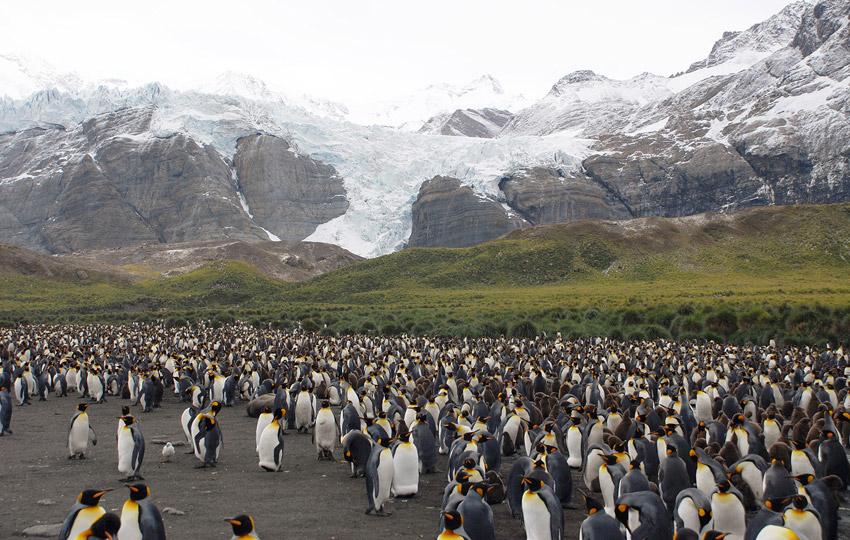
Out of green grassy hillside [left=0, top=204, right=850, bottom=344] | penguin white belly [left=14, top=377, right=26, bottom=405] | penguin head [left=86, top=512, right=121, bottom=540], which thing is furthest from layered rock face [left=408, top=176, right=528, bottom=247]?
penguin head [left=86, top=512, right=121, bottom=540]

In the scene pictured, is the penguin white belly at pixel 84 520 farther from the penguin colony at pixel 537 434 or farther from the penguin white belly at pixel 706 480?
the penguin white belly at pixel 706 480

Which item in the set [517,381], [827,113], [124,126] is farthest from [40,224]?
[827,113]

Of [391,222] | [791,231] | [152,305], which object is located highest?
[391,222]

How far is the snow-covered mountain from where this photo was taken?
137125 mm

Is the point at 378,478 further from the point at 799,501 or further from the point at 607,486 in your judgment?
the point at 799,501

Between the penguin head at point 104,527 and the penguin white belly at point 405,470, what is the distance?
3.86 m

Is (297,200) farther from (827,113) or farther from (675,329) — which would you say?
(675,329)

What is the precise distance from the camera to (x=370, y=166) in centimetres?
15012

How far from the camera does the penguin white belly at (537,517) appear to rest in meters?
5.84

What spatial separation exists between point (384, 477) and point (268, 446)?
2.86 meters

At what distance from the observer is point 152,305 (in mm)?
61906

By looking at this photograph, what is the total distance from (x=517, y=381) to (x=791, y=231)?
6951 cm

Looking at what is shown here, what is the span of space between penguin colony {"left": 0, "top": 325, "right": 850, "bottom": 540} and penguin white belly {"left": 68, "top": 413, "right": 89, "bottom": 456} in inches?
1.1

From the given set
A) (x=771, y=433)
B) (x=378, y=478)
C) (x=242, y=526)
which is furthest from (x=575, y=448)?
(x=242, y=526)
